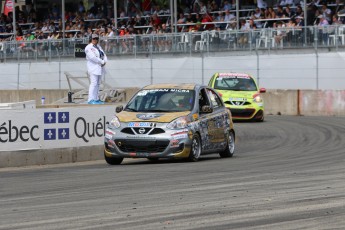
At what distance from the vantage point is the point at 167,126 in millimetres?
18656

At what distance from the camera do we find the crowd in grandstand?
3812 centimetres

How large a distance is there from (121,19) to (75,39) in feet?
12.6

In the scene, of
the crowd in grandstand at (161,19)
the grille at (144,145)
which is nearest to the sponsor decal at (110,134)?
the grille at (144,145)

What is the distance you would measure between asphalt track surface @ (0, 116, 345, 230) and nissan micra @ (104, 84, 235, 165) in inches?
11.4

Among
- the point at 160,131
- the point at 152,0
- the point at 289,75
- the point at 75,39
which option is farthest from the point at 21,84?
the point at 160,131

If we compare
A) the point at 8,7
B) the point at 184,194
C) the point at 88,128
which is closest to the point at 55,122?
the point at 88,128

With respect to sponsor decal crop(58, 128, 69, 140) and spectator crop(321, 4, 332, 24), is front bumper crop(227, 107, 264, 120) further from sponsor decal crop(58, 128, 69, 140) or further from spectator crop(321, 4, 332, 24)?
sponsor decal crop(58, 128, 69, 140)

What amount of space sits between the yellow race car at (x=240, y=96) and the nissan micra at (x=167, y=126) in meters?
11.9

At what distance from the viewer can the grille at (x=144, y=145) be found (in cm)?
1861

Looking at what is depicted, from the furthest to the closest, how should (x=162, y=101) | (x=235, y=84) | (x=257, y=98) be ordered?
(x=235, y=84) → (x=257, y=98) → (x=162, y=101)

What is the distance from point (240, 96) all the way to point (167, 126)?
14221 millimetres

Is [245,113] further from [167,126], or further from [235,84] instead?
[167,126]

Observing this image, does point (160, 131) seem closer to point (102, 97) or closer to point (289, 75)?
point (102, 97)

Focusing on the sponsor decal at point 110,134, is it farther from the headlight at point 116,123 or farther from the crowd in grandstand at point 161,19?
the crowd in grandstand at point 161,19
